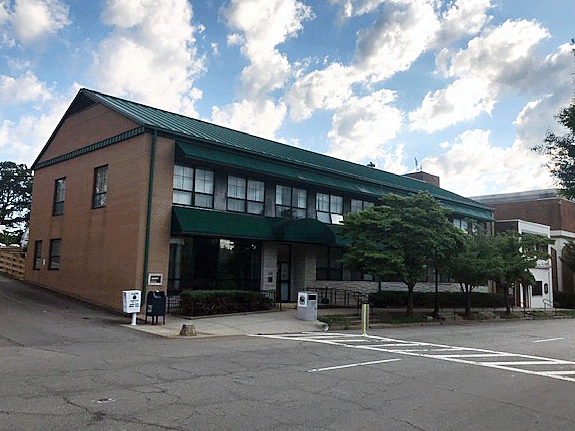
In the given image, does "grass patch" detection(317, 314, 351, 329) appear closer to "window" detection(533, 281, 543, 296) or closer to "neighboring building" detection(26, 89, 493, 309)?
"neighboring building" detection(26, 89, 493, 309)

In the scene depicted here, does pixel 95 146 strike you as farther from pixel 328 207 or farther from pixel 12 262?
pixel 12 262

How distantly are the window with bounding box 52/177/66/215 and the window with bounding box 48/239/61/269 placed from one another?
1.56 metres

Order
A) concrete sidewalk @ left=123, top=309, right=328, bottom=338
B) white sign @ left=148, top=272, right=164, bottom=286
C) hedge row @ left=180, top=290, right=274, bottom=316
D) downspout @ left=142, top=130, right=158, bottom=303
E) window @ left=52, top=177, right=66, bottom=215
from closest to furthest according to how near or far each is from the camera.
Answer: concrete sidewalk @ left=123, top=309, right=328, bottom=338
hedge row @ left=180, top=290, right=274, bottom=316
downspout @ left=142, top=130, right=158, bottom=303
white sign @ left=148, top=272, right=164, bottom=286
window @ left=52, top=177, right=66, bottom=215

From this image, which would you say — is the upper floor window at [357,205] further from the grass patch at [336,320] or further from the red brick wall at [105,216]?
the red brick wall at [105,216]

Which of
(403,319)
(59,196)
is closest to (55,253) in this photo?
(59,196)

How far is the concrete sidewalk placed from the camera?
17.1 metres

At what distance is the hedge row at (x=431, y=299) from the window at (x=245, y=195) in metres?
8.35

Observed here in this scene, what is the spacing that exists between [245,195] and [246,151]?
221 cm

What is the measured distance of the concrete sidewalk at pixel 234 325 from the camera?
17.1 meters

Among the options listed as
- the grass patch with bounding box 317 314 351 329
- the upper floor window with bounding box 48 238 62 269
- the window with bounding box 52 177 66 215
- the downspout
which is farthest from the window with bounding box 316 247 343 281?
the window with bounding box 52 177 66 215

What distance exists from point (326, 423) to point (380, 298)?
22626mm

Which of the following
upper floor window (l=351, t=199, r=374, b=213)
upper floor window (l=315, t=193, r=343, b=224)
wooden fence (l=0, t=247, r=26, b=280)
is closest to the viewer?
upper floor window (l=315, t=193, r=343, b=224)

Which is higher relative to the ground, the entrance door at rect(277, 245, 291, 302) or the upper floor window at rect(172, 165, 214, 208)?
the upper floor window at rect(172, 165, 214, 208)

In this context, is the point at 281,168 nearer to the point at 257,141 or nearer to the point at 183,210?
the point at 257,141
